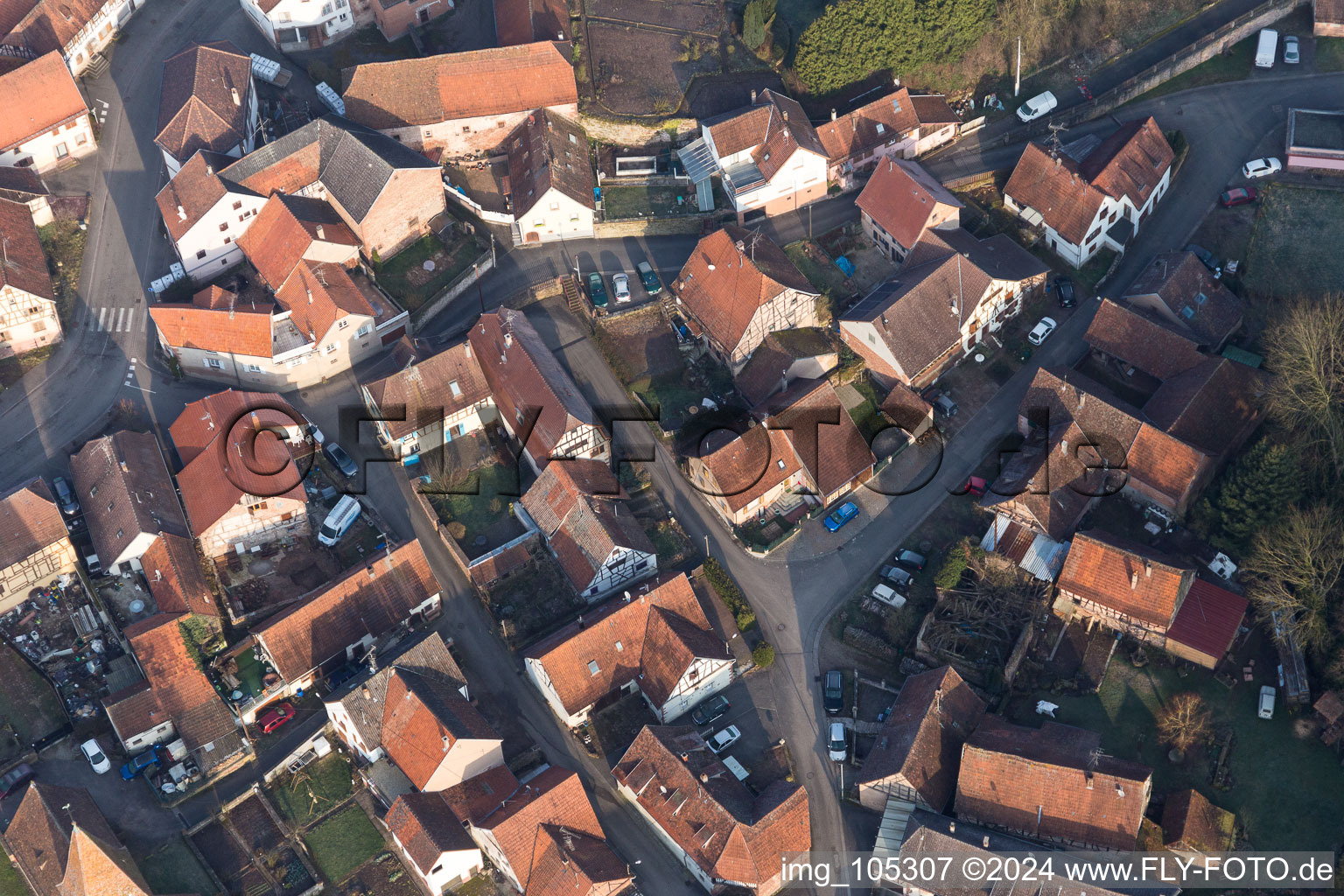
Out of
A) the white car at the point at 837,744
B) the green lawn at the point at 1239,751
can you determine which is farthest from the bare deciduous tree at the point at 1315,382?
the white car at the point at 837,744

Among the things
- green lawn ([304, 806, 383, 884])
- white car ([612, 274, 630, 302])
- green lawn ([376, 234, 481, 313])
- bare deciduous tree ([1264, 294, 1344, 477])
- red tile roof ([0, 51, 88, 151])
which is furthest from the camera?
red tile roof ([0, 51, 88, 151])

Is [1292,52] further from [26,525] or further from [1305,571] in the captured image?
[26,525]

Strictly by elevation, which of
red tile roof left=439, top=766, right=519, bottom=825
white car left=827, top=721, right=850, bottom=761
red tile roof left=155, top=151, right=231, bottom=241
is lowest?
white car left=827, top=721, right=850, bottom=761

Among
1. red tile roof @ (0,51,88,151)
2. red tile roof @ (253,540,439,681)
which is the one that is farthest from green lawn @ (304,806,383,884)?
red tile roof @ (0,51,88,151)

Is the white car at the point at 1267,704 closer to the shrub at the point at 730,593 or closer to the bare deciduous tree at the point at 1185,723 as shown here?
the bare deciduous tree at the point at 1185,723

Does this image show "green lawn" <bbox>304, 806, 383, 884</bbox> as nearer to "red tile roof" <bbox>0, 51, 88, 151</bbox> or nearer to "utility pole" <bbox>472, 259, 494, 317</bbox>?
"utility pole" <bbox>472, 259, 494, 317</bbox>

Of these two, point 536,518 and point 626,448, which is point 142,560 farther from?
point 626,448
